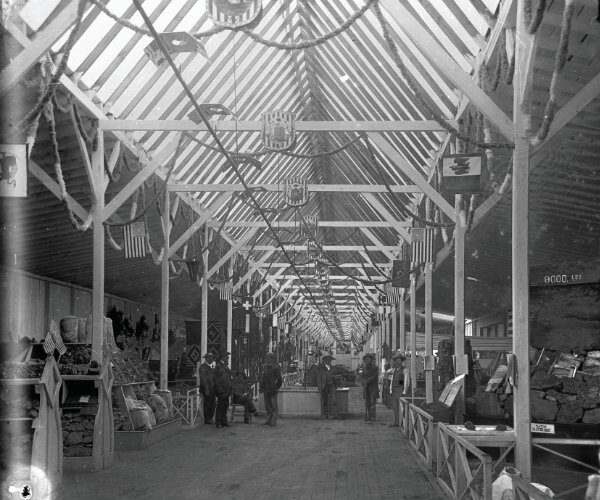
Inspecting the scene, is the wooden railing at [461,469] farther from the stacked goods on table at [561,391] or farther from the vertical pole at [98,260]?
the vertical pole at [98,260]

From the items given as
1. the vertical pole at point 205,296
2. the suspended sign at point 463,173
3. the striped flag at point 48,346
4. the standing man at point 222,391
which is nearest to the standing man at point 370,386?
the standing man at point 222,391

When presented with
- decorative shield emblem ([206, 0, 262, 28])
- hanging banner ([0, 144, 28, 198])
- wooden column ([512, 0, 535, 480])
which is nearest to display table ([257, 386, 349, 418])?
wooden column ([512, 0, 535, 480])

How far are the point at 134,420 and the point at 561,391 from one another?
7.01 metres

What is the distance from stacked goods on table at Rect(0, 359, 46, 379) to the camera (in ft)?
32.7

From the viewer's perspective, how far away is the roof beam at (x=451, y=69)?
8641 millimetres

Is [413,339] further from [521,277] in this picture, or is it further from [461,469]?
[461,469]

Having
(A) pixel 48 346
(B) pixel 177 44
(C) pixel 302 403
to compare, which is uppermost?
(B) pixel 177 44

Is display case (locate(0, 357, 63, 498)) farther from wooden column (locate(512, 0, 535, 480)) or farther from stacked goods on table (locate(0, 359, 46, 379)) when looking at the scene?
wooden column (locate(512, 0, 535, 480))

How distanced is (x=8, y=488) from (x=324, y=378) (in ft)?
44.1

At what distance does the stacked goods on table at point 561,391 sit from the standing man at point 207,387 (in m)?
8.35

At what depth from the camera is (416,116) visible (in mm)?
14742

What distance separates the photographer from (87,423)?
10.8 meters

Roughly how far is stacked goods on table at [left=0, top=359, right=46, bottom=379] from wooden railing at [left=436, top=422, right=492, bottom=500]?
199 inches

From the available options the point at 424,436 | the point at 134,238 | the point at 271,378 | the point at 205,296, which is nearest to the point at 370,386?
the point at 271,378
